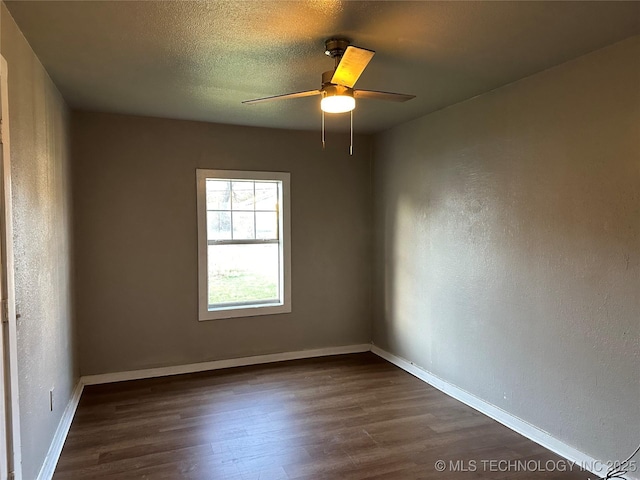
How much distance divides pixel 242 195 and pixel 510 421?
10.4 feet

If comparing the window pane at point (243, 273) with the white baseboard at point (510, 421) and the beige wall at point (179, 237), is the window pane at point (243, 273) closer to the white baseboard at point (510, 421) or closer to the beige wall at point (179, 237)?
the beige wall at point (179, 237)

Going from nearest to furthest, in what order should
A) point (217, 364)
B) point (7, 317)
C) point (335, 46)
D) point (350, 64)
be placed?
point (7, 317)
point (350, 64)
point (335, 46)
point (217, 364)

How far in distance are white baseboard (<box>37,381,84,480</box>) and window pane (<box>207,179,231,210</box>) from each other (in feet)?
6.78

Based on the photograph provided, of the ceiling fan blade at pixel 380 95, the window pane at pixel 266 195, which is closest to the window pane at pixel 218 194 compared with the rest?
the window pane at pixel 266 195

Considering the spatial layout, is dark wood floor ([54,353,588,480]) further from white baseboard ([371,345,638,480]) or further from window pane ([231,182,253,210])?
window pane ([231,182,253,210])

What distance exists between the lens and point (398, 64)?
2760 millimetres

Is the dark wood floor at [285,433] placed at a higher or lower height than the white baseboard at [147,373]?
lower

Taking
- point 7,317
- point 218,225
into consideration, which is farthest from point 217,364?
point 7,317

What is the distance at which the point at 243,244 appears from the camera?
182 inches

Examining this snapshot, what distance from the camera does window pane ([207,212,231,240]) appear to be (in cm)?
450

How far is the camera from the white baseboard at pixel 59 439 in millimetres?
2503

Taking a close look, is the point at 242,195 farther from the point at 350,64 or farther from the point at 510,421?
the point at 510,421

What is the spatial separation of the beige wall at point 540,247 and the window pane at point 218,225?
1870mm

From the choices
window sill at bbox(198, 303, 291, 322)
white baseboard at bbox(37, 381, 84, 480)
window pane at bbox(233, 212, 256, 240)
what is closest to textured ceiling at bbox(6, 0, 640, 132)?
window pane at bbox(233, 212, 256, 240)
